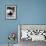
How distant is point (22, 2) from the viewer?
180 inches

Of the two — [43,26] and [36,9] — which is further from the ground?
[36,9]

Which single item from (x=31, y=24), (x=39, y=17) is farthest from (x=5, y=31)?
(x=39, y=17)

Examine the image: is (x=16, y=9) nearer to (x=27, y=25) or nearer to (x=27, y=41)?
(x=27, y=25)

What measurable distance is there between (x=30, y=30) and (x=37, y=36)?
0.29m

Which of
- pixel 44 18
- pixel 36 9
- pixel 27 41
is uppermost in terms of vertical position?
pixel 36 9

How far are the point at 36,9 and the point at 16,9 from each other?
65 centimetres

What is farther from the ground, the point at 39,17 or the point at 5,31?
the point at 39,17

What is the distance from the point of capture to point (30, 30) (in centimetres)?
443

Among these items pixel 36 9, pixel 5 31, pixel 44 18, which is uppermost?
pixel 36 9

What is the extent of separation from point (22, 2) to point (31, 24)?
77cm

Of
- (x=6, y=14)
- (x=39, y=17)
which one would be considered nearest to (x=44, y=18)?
(x=39, y=17)

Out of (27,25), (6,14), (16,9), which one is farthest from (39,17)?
(6,14)

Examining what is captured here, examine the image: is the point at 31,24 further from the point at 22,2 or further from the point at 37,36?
the point at 22,2

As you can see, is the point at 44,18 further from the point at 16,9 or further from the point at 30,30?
the point at 16,9
